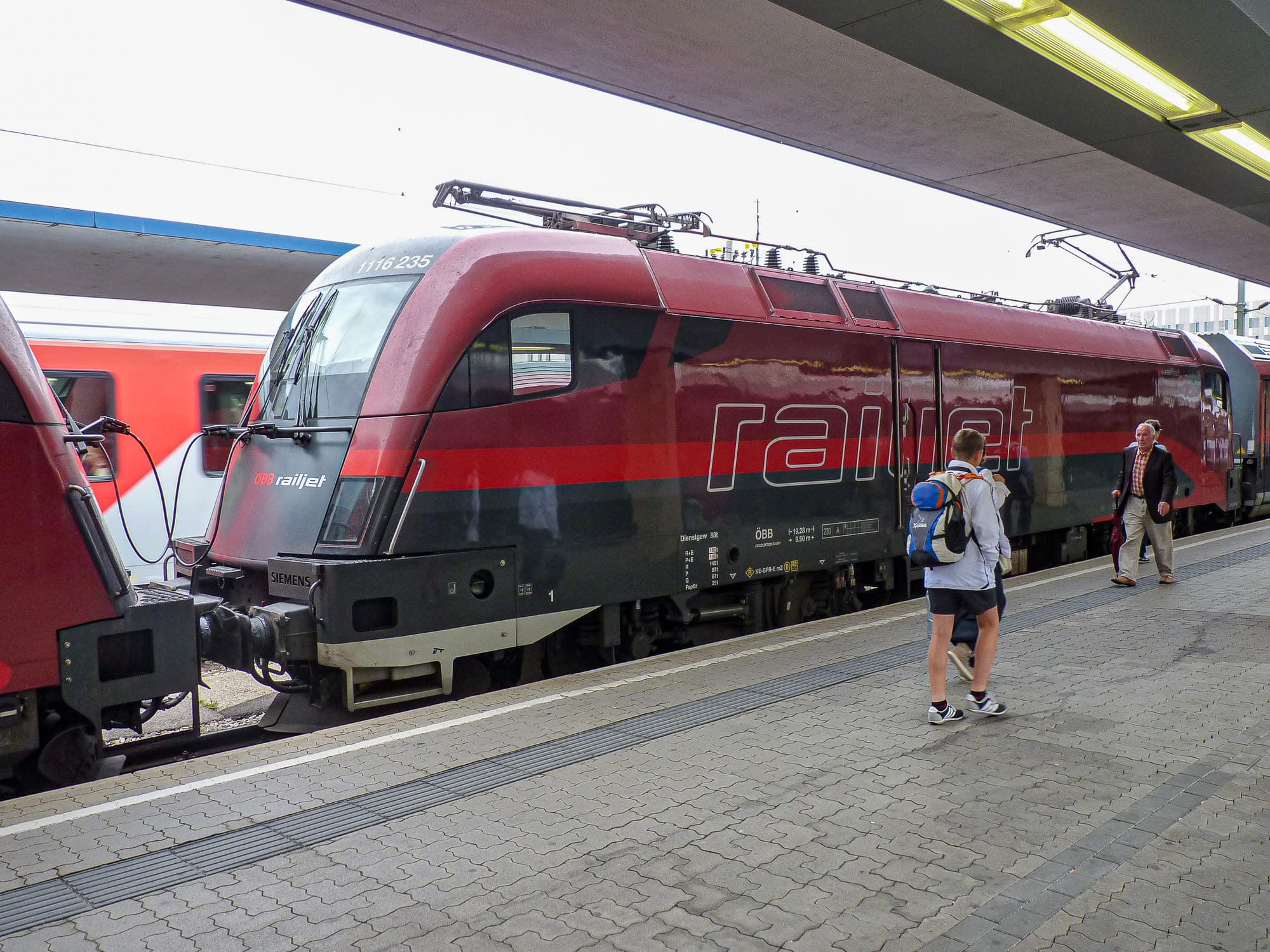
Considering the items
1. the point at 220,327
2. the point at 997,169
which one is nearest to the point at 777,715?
the point at 997,169

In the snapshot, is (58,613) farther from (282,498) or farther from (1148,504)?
(1148,504)

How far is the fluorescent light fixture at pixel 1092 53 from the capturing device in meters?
5.62

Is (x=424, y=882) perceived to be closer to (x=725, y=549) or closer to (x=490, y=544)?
(x=490, y=544)

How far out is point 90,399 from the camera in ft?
32.8

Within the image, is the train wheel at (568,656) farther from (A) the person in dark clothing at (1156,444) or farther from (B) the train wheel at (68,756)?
(A) the person in dark clothing at (1156,444)

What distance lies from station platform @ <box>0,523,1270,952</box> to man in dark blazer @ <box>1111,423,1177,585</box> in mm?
3895

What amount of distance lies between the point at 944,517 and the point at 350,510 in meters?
3.57

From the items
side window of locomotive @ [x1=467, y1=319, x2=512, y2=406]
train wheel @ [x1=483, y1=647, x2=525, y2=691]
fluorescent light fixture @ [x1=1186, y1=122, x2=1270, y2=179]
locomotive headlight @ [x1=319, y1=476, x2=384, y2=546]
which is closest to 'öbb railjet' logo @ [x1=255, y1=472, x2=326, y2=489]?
locomotive headlight @ [x1=319, y1=476, x2=384, y2=546]

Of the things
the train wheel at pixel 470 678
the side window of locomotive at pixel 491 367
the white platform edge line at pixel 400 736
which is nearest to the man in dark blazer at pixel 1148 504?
the white platform edge line at pixel 400 736

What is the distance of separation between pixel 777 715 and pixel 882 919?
247 centimetres

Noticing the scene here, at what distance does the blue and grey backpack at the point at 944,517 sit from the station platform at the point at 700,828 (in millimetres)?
972

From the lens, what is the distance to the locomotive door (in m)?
9.65

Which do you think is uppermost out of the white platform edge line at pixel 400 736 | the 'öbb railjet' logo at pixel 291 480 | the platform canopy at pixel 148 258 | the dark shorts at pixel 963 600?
the platform canopy at pixel 148 258

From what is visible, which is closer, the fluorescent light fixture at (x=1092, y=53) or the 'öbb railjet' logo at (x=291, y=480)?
the fluorescent light fixture at (x=1092, y=53)
